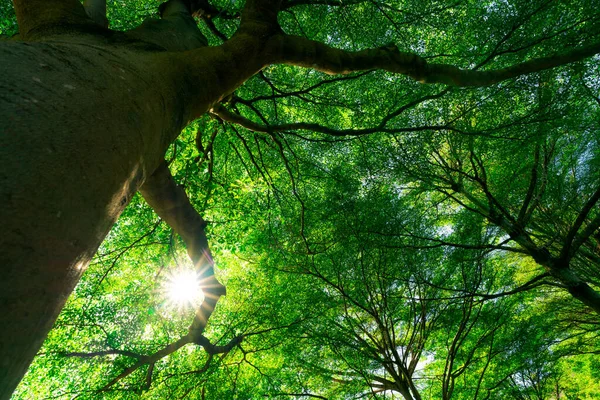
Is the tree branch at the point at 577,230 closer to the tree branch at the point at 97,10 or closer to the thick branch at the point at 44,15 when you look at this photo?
the thick branch at the point at 44,15

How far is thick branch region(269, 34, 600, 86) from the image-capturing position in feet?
7.20

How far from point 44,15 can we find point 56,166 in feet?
5.00

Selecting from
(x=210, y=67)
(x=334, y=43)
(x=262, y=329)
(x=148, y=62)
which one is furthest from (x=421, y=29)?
(x=262, y=329)

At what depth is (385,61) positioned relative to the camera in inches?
100

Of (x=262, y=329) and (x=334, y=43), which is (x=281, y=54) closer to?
(x=334, y=43)

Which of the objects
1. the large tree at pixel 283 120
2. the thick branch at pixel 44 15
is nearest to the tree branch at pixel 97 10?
the large tree at pixel 283 120

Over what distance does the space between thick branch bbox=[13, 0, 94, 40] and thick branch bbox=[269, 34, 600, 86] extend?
3.87ft

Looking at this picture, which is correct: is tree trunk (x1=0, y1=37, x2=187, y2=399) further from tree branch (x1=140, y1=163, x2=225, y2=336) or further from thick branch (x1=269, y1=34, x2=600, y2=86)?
tree branch (x1=140, y1=163, x2=225, y2=336)

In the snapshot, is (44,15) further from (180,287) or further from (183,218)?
(180,287)

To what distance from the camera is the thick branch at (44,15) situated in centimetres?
152

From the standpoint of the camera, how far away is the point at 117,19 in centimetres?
493

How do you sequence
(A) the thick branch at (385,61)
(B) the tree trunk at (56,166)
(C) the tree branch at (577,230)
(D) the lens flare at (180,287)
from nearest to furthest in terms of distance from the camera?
(B) the tree trunk at (56,166) → (A) the thick branch at (385,61) → (C) the tree branch at (577,230) → (D) the lens flare at (180,287)

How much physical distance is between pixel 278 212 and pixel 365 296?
8.45ft

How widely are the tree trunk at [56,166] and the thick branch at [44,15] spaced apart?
62 cm
